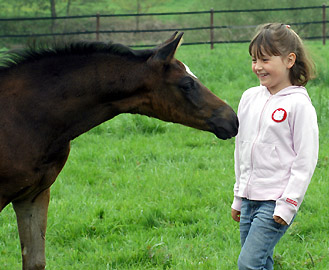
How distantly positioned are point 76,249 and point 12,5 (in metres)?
26.2

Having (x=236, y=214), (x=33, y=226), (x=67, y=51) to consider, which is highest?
(x=67, y=51)

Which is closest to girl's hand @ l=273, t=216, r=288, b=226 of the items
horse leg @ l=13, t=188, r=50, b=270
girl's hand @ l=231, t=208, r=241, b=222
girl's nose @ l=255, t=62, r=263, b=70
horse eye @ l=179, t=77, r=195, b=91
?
girl's hand @ l=231, t=208, r=241, b=222

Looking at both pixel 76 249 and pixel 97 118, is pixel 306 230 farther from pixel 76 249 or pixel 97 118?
pixel 97 118

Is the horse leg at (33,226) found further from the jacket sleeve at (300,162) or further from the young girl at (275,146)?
the jacket sleeve at (300,162)

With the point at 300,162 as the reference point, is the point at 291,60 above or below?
above

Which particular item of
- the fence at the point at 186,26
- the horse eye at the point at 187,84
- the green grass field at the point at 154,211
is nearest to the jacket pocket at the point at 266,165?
the horse eye at the point at 187,84

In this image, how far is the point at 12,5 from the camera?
28.3 m

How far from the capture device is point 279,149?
2891mm

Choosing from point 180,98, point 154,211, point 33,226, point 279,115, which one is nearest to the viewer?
point 279,115

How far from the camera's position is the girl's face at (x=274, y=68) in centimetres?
293

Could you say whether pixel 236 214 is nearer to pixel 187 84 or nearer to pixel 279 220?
pixel 279 220

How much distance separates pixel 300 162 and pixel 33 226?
1788 mm

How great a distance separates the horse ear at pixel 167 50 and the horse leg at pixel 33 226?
3.74 ft

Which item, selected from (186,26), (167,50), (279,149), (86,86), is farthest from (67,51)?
(186,26)
